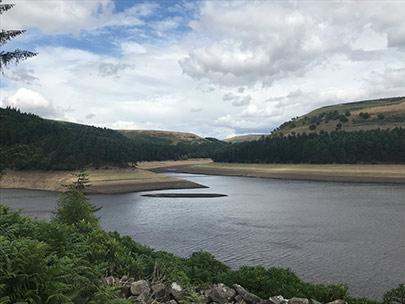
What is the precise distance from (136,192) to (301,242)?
227 feet

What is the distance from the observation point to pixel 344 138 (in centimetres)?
14825

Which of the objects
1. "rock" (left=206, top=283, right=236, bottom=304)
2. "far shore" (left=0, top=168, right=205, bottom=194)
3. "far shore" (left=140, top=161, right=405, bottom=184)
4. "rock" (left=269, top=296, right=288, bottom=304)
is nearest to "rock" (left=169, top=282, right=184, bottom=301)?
"rock" (left=206, top=283, right=236, bottom=304)

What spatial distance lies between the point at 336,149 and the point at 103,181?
7073 centimetres

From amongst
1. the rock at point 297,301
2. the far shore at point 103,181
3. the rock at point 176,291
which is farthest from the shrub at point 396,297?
the far shore at point 103,181

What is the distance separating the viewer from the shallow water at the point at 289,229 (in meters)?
33.3

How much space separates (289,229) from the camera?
168 ft

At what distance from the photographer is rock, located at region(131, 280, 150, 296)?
1187 centimetres

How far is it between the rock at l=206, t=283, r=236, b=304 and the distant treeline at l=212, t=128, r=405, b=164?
122 metres

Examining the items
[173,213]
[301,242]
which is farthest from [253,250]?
[173,213]

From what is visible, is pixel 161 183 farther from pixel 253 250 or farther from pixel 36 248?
pixel 36 248

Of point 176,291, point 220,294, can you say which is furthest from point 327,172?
point 176,291

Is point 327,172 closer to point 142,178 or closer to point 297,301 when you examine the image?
point 142,178

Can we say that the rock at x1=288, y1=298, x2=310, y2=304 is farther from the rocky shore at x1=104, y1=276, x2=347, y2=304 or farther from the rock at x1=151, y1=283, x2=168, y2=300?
the rock at x1=151, y1=283, x2=168, y2=300

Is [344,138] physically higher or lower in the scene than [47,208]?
higher
